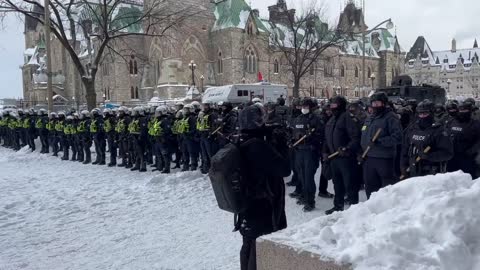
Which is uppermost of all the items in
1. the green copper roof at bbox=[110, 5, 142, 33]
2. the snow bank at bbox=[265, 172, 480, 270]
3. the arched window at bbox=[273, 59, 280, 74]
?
the green copper roof at bbox=[110, 5, 142, 33]

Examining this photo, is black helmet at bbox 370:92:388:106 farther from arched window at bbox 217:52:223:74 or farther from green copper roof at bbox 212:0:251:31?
arched window at bbox 217:52:223:74

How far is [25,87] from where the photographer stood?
239 feet

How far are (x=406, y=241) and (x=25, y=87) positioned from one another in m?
80.8

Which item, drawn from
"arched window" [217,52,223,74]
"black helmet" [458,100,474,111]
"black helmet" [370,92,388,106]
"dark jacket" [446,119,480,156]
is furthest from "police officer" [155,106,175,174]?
"arched window" [217,52,223,74]

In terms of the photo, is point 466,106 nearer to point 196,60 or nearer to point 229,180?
point 229,180

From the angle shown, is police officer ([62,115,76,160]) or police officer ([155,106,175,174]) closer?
police officer ([155,106,175,174])

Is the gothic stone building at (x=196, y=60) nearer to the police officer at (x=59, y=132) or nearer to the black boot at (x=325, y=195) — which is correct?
the police officer at (x=59, y=132)

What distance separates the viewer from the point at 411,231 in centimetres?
234

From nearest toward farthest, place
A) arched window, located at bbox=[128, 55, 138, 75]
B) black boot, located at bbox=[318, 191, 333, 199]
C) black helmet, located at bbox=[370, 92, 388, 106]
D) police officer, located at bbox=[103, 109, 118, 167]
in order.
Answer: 1. black helmet, located at bbox=[370, 92, 388, 106]
2. black boot, located at bbox=[318, 191, 333, 199]
3. police officer, located at bbox=[103, 109, 118, 167]
4. arched window, located at bbox=[128, 55, 138, 75]

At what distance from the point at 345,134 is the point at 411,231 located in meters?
4.94

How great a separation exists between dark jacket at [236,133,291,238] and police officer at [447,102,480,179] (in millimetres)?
4480

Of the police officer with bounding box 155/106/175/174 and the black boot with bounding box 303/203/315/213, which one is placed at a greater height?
the police officer with bounding box 155/106/175/174

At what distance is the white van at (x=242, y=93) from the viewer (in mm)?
26406

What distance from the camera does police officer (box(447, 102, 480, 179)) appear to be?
23.0 ft
